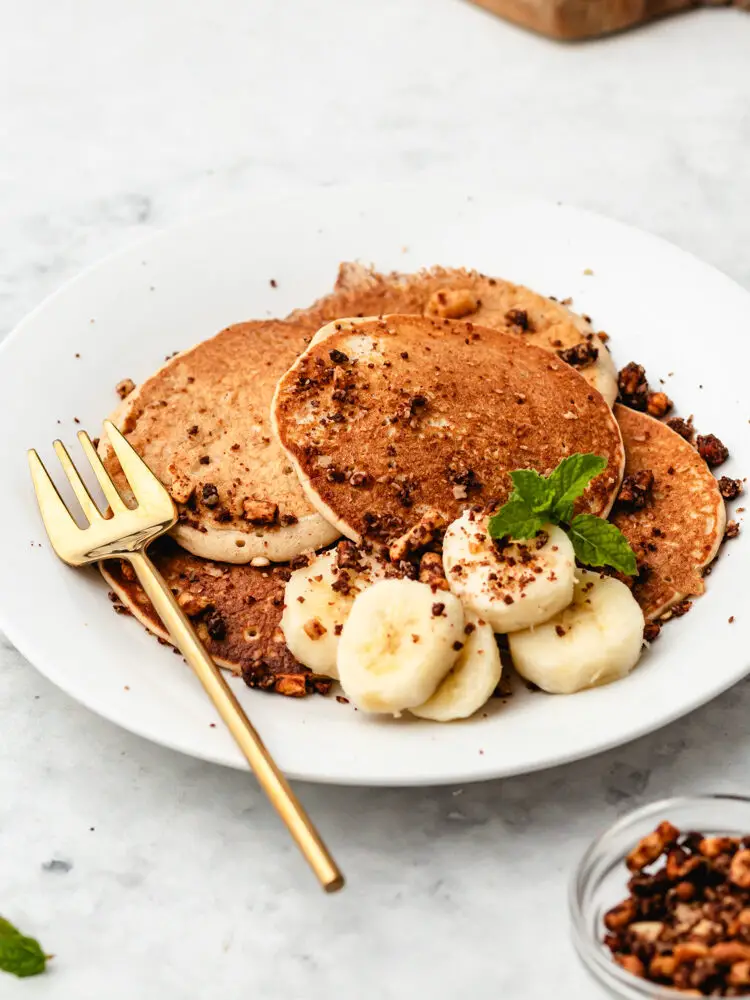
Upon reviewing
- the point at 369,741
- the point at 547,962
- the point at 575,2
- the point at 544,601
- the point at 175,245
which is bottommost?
the point at 547,962

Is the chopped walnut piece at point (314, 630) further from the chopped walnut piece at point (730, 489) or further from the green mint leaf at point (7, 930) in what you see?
the chopped walnut piece at point (730, 489)

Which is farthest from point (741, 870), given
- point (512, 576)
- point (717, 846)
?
point (512, 576)

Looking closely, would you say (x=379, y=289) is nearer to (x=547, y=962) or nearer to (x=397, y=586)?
(x=397, y=586)

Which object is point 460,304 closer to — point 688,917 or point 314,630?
point 314,630

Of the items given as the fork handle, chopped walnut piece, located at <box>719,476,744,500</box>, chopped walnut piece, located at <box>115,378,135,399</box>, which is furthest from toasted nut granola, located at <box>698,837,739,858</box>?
chopped walnut piece, located at <box>115,378,135,399</box>

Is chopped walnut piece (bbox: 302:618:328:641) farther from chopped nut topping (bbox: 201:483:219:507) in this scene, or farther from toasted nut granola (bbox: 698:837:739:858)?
toasted nut granola (bbox: 698:837:739:858)

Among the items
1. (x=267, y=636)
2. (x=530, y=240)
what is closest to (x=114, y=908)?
(x=267, y=636)

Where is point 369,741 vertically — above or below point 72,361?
below
